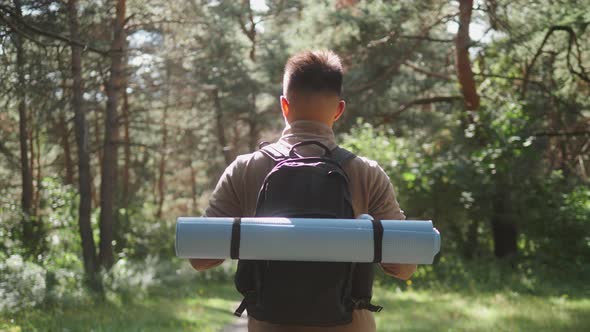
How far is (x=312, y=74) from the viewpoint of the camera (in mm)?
2453

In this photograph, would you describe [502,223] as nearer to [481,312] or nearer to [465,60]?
[465,60]

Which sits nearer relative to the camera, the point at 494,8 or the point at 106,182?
the point at 494,8

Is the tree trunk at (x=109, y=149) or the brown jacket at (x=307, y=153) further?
the tree trunk at (x=109, y=149)

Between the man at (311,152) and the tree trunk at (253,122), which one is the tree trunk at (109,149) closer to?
the man at (311,152)

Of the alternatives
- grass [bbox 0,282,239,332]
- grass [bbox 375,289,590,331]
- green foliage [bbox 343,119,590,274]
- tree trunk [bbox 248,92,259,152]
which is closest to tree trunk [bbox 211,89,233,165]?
tree trunk [bbox 248,92,259,152]

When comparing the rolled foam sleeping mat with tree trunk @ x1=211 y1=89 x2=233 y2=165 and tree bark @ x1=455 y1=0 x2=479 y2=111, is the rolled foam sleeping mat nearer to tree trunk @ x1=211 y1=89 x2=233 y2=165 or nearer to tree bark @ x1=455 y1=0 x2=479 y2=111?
tree bark @ x1=455 y1=0 x2=479 y2=111

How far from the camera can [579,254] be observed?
515 inches

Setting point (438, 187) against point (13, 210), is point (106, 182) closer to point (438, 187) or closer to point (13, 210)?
point (13, 210)

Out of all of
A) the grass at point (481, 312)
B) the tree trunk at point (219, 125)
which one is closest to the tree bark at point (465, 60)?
the grass at point (481, 312)

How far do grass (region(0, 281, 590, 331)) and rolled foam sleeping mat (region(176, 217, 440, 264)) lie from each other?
6.63m

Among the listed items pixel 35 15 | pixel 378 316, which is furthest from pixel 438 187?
pixel 35 15

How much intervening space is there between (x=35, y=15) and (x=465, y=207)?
9.37 metres

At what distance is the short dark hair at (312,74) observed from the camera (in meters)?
2.45

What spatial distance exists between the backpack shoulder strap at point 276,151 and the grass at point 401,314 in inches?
256
